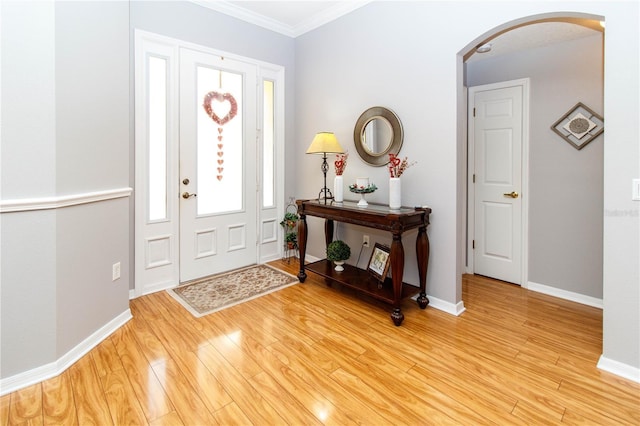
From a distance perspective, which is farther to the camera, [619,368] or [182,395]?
[619,368]

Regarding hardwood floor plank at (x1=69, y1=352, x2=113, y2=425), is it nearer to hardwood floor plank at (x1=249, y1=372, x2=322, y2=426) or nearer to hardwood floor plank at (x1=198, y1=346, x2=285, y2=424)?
hardwood floor plank at (x1=198, y1=346, x2=285, y2=424)

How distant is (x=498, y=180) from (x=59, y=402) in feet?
13.0

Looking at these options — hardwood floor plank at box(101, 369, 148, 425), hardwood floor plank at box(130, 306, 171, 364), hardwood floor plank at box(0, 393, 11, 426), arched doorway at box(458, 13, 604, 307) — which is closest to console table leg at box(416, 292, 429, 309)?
arched doorway at box(458, 13, 604, 307)

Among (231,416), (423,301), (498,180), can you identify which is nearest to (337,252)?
(423,301)

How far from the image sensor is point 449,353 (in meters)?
2.14

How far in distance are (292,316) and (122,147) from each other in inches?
73.1

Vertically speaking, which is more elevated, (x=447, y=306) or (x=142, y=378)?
(x=447, y=306)

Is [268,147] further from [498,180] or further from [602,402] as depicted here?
[602,402]

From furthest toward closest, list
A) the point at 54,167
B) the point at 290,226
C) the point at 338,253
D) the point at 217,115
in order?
the point at 290,226, the point at 217,115, the point at 338,253, the point at 54,167

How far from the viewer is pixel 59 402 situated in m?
1.67

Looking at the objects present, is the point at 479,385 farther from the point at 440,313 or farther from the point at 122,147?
the point at 122,147

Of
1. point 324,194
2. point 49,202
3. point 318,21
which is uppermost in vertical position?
point 318,21

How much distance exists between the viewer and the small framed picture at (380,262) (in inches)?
112

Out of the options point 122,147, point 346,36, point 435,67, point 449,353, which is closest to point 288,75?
point 346,36
